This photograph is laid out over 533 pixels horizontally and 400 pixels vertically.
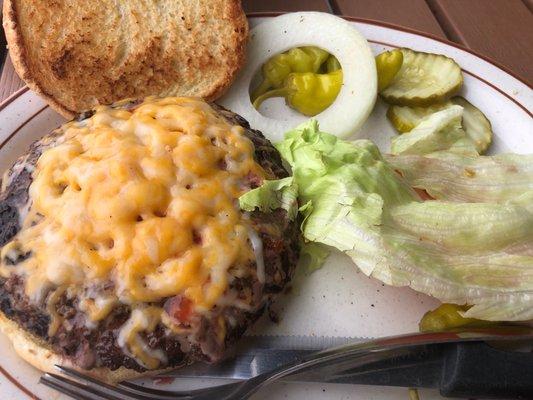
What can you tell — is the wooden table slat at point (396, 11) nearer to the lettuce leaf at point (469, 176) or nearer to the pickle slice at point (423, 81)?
the pickle slice at point (423, 81)

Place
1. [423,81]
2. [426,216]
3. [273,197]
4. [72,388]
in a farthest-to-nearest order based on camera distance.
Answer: [423,81]
[426,216]
[273,197]
[72,388]

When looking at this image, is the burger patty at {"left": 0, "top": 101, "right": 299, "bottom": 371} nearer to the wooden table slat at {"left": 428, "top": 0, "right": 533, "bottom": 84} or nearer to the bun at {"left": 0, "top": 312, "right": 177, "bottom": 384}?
the bun at {"left": 0, "top": 312, "right": 177, "bottom": 384}

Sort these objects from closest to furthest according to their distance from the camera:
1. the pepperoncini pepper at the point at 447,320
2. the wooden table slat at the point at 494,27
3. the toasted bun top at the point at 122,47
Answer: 1. the pepperoncini pepper at the point at 447,320
2. the toasted bun top at the point at 122,47
3. the wooden table slat at the point at 494,27

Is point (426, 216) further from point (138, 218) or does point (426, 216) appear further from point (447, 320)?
point (138, 218)

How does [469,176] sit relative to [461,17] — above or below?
above

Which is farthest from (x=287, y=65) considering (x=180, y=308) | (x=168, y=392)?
(x=168, y=392)

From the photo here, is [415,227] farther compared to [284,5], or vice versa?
[284,5]

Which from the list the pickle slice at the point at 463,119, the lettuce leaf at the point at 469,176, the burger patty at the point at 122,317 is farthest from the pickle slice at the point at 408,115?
the burger patty at the point at 122,317

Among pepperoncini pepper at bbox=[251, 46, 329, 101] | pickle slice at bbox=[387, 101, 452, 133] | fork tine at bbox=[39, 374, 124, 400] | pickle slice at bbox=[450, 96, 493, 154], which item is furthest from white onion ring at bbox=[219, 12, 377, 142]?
fork tine at bbox=[39, 374, 124, 400]

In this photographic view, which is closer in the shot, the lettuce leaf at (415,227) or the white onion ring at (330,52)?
the lettuce leaf at (415,227)
